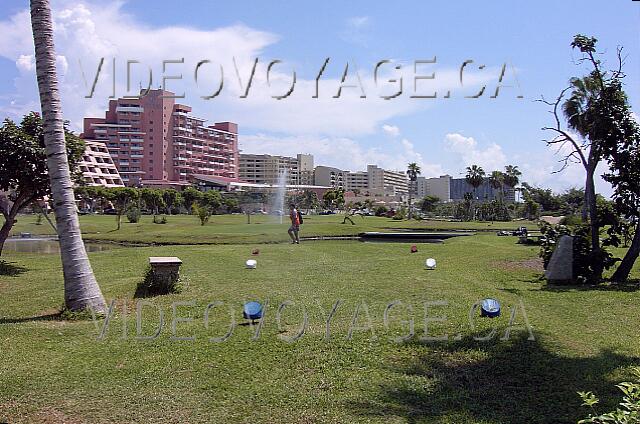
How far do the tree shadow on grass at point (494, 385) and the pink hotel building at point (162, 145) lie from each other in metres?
84.2

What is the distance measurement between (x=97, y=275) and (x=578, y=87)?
12.1 metres

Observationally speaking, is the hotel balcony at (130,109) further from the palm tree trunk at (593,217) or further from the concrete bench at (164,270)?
the palm tree trunk at (593,217)

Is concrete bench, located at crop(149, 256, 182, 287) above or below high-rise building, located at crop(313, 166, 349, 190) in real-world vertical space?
below

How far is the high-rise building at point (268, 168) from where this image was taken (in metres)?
86.3

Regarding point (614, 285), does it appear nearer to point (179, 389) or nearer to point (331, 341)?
point (331, 341)

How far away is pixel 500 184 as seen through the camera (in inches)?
3922

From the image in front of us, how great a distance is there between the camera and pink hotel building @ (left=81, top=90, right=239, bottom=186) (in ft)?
297

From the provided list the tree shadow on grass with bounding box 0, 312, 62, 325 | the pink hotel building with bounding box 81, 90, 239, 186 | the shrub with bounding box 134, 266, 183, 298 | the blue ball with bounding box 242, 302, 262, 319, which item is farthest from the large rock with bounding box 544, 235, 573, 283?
the pink hotel building with bounding box 81, 90, 239, 186

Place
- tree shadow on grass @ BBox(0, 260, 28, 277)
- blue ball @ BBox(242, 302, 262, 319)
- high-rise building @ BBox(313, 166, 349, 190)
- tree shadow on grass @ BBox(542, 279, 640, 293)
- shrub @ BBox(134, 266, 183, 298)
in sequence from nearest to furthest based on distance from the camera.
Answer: blue ball @ BBox(242, 302, 262, 319)
shrub @ BBox(134, 266, 183, 298)
tree shadow on grass @ BBox(542, 279, 640, 293)
tree shadow on grass @ BBox(0, 260, 28, 277)
high-rise building @ BBox(313, 166, 349, 190)

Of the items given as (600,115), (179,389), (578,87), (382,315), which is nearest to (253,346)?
(179,389)

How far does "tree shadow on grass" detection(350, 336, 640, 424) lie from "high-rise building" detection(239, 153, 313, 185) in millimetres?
71047

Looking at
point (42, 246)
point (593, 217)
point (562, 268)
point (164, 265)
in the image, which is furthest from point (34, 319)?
point (42, 246)

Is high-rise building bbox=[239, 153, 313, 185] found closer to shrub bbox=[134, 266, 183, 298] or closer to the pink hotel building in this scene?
the pink hotel building

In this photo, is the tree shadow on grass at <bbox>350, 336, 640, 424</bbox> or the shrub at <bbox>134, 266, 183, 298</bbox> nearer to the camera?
the tree shadow on grass at <bbox>350, 336, 640, 424</bbox>
